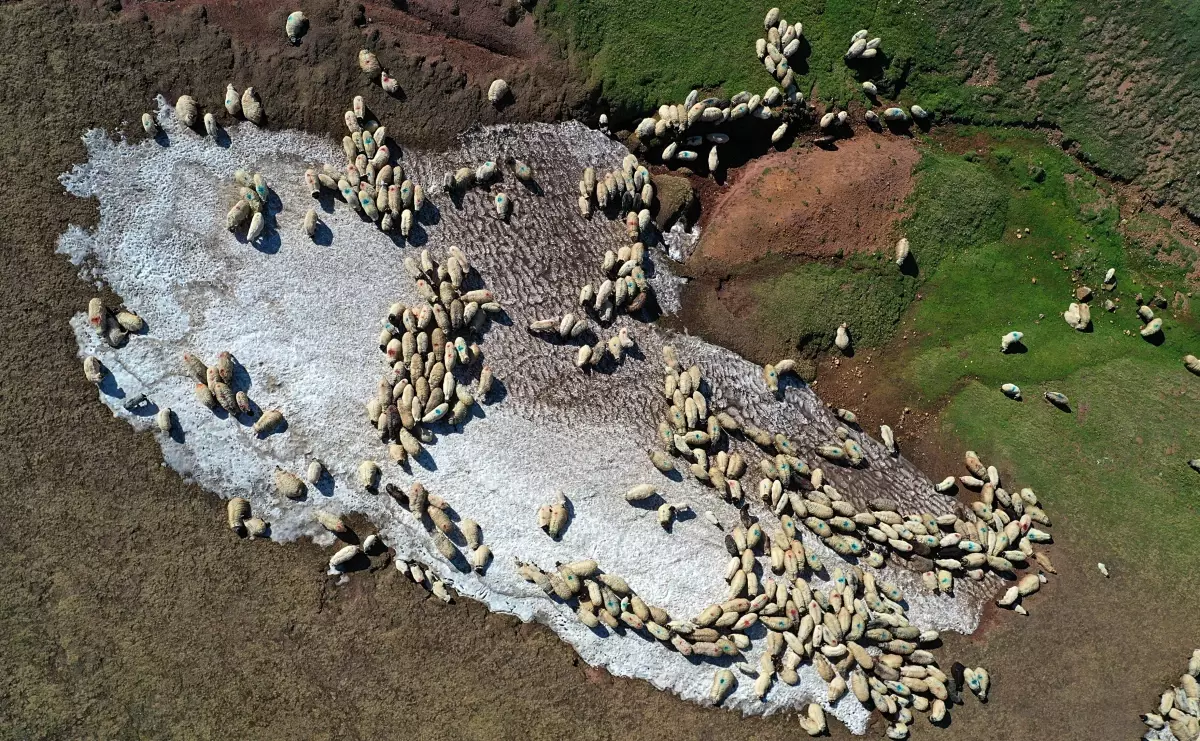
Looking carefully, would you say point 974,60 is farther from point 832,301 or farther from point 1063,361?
point 1063,361

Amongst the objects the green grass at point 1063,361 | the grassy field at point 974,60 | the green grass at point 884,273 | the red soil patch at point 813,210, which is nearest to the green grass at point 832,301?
the green grass at point 884,273

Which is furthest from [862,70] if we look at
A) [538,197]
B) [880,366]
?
[538,197]

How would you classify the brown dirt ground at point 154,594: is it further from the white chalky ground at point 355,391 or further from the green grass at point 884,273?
the green grass at point 884,273

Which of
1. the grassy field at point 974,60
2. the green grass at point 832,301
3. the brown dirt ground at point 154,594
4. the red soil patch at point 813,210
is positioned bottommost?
the brown dirt ground at point 154,594

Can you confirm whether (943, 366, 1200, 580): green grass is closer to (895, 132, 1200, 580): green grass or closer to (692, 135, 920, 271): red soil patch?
(895, 132, 1200, 580): green grass

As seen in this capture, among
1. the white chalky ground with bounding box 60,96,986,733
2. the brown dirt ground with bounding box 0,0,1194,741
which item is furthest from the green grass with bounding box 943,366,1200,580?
the brown dirt ground with bounding box 0,0,1194,741

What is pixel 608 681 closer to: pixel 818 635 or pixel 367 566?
pixel 818 635
